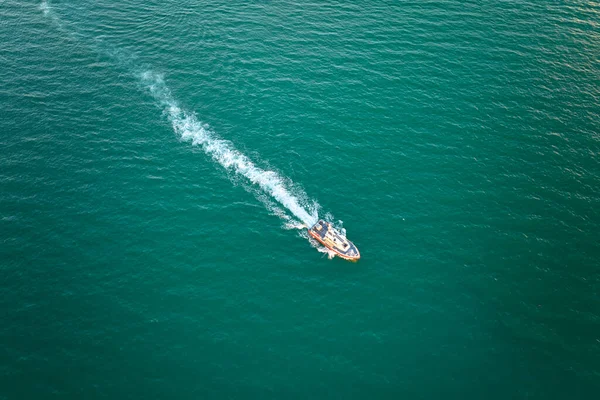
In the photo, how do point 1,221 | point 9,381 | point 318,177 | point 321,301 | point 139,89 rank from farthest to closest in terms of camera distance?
1. point 139,89
2. point 318,177
3. point 1,221
4. point 321,301
5. point 9,381

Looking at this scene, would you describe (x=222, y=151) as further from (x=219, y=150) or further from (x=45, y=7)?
(x=45, y=7)

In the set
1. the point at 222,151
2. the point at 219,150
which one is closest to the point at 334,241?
the point at 222,151

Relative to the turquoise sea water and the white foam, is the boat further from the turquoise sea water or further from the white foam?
the white foam

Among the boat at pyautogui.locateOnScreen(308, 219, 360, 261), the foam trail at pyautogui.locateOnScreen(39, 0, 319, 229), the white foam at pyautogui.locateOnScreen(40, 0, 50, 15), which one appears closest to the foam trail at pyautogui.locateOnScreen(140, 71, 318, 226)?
the foam trail at pyautogui.locateOnScreen(39, 0, 319, 229)

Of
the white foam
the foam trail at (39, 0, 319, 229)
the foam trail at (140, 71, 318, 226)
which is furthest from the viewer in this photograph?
the white foam

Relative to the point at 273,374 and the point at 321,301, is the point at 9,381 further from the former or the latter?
the point at 321,301

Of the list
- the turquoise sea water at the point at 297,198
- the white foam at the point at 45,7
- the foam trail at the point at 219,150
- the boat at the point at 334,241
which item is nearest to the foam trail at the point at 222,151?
the foam trail at the point at 219,150

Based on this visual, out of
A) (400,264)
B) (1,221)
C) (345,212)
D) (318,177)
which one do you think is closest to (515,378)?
(400,264)
